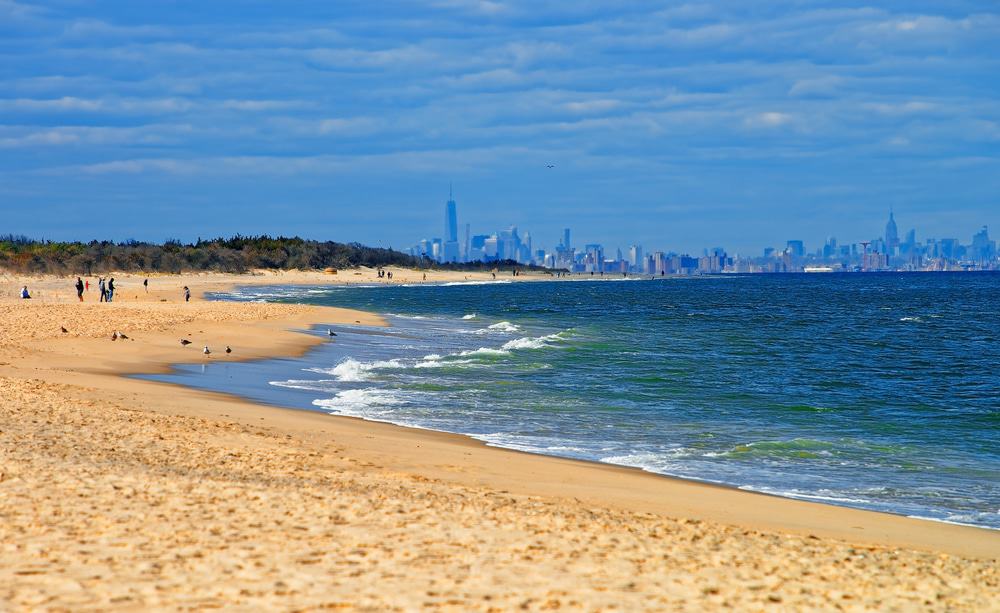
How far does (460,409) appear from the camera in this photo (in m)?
23.2

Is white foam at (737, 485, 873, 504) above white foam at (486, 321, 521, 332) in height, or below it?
below

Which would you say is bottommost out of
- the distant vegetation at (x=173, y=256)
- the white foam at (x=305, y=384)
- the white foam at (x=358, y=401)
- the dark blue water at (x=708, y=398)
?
the dark blue water at (x=708, y=398)

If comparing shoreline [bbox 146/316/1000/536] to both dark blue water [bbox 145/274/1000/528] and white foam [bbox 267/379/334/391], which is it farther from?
white foam [bbox 267/379/334/391]

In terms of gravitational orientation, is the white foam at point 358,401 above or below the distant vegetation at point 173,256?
below

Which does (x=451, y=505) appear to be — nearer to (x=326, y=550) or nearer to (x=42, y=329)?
(x=326, y=550)

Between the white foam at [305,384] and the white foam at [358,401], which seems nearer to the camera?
the white foam at [358,401]

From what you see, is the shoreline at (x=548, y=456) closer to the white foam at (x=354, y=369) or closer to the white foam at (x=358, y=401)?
the white foam at (x=358, y=401)

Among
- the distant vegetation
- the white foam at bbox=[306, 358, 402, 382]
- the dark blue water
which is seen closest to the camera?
the dark blue water

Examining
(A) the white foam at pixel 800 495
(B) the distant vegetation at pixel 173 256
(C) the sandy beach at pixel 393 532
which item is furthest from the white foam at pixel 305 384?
(B) the distant vegetation at pixel 173 256

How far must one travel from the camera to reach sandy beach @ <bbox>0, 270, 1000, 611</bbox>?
764 centimetres

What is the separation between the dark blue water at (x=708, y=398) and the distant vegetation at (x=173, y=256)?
236ft

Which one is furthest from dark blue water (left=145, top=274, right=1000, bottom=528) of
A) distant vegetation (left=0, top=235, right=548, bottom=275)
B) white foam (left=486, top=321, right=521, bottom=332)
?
distant vegetation (left=0, top=235, right=548, bottom=275)

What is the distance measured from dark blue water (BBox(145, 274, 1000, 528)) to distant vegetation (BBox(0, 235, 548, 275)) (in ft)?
236

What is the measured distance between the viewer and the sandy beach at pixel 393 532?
25.1ft
